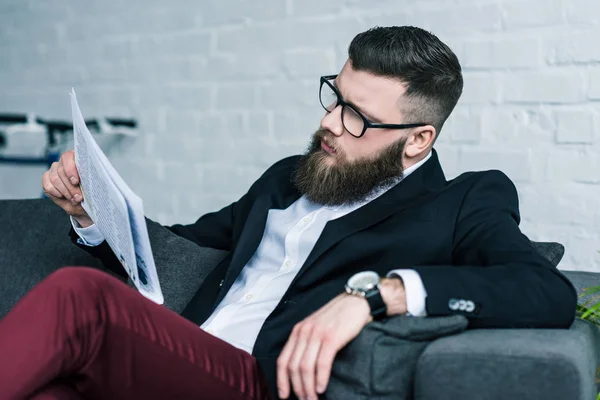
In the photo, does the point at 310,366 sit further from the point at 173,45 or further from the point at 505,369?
the point at 173,45

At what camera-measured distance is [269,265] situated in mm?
1671

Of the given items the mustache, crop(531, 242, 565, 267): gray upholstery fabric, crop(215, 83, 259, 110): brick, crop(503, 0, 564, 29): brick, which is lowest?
crop(531, 242, 565, 267): gray upholstery fabric

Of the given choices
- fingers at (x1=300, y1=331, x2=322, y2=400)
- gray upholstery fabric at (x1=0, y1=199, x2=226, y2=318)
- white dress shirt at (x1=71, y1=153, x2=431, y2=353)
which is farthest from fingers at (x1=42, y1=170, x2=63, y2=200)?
fingers at (x1=300, y1=331, x2=322, y2=400)

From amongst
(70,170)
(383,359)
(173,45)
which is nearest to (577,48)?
(383,359)

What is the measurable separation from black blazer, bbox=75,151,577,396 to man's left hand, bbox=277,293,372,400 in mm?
114

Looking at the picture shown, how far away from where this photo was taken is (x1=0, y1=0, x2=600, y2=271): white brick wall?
6.59 feet

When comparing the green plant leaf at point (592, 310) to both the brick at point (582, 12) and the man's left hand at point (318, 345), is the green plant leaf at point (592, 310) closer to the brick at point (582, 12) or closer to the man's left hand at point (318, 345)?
the man's left hand at point (318, 345)

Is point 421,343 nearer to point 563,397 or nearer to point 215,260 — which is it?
point 563,397

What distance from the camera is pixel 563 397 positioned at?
3.65 ft

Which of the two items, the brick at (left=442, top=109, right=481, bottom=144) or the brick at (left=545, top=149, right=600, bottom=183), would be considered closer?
the brick at (left=545, top=149, right=600, bottom=183)

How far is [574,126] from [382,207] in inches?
26.8

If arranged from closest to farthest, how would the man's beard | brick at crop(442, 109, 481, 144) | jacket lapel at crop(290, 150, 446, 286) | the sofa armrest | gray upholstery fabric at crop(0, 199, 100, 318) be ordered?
the sofa armrest < jacket lapel at crop(290, 150, 446, 286) < the man's beard < gray upholstery fabric at crop(0, 199, 100, 318) < brick at crop(442, 109, 481, 144)

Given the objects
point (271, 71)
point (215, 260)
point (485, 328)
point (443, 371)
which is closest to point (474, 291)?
point (485, 328)

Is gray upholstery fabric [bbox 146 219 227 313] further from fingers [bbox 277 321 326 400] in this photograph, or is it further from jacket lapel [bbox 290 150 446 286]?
fingers [bbox 277 321 326 400]
